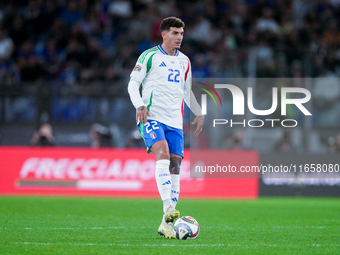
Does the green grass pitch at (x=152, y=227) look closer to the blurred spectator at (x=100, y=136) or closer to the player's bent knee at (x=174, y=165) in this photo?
the player's bent knee at (x=174, y=165)

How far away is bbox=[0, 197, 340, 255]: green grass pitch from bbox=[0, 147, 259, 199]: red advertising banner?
1.52 m

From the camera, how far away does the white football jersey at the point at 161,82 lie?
6.74 m

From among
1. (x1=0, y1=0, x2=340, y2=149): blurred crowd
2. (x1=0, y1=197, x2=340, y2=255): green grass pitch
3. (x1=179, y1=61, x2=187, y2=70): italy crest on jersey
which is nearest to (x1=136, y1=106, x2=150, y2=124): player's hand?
(x1=179, y1=61, x2=187, y2=70): italy crest on jersey

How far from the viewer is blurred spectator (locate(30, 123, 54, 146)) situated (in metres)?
14.4

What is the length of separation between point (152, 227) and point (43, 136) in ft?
24.7

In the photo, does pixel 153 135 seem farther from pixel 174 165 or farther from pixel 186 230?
pixel 186 230

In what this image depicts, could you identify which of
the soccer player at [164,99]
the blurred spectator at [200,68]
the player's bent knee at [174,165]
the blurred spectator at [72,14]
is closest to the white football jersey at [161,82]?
the soccer player at [164,99]

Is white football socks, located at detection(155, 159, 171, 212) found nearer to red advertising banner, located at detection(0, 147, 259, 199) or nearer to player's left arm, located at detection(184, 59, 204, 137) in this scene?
player's left arm, located at detection(184, 59, 204, 137)

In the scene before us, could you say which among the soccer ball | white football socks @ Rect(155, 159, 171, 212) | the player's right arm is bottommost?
the soccer ball

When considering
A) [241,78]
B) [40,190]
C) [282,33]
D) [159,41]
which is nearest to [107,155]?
[40,190]

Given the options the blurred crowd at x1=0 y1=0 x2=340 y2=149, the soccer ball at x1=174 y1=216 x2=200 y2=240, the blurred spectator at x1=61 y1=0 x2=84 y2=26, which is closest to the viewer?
the soccer ball at x1=174 y1=216 x2=200 y2=240

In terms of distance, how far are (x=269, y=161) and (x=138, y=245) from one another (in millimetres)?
8875

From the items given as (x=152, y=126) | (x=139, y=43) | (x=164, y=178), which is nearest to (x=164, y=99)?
(x=152, y=126)

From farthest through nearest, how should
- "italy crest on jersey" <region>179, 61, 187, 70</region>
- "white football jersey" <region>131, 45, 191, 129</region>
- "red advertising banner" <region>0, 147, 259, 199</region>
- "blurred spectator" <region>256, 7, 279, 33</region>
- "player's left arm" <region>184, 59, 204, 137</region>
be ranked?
"blurred spectator" <region>256, 7, 279, 33</region>
"red advertising banner" <region>0, 147, 259, 199</region>
"player's left arm" <region>184, 59, 204, 137</region>
"italy crest on jersey" <region>179, 61, 187, 70</region>
"white football jersey" <region>131, 45, 191, 129</region>
